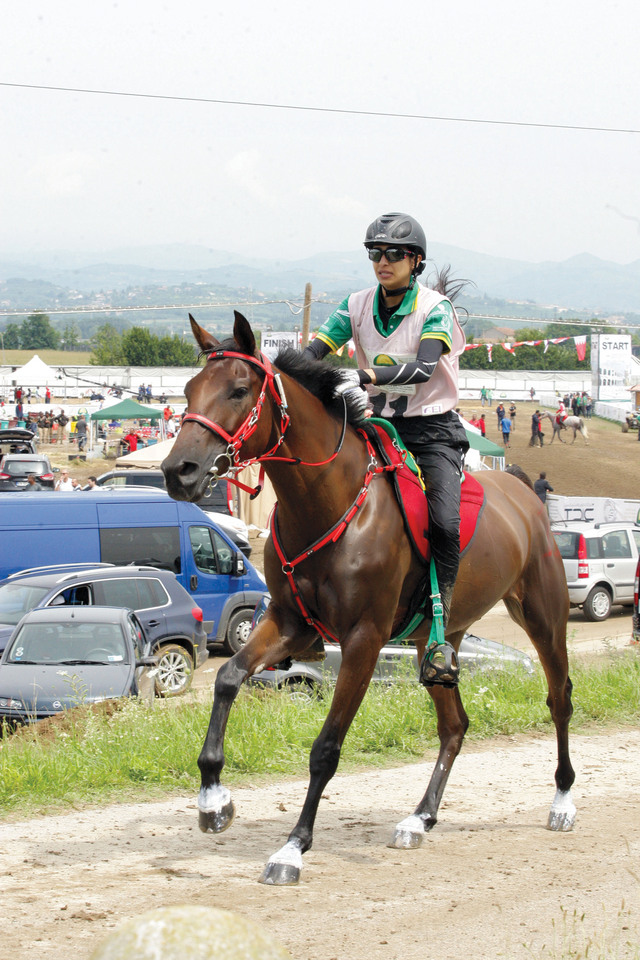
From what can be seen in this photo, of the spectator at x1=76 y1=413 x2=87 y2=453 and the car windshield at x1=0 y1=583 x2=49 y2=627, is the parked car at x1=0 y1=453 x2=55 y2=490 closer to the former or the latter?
the spectator at x1=76 y1=413 x2=87 y2=453

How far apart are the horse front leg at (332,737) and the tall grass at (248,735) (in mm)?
1828

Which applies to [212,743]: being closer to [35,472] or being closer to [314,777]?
[314,777]

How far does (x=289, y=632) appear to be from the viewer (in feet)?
17.9

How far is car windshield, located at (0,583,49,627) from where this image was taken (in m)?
15.1

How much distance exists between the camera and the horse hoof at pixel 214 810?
16.4 ft

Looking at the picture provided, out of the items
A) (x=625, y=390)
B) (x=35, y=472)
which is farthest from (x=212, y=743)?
(x=625, y=390)

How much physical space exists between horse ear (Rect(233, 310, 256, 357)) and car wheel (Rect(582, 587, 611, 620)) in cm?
1828

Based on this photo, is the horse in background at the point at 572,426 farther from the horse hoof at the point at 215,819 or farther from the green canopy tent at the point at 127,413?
the horse hoof at the point at 215,819

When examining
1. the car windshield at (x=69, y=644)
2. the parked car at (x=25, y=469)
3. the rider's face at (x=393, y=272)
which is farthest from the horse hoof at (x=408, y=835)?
the parked car at (x=25, y=469)

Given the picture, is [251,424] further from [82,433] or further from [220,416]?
[82,433]

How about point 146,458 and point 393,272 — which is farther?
point 146,458

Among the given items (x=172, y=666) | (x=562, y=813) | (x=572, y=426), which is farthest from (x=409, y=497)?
(x=572, y=426)

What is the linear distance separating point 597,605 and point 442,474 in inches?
684

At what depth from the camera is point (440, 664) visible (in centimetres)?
576
